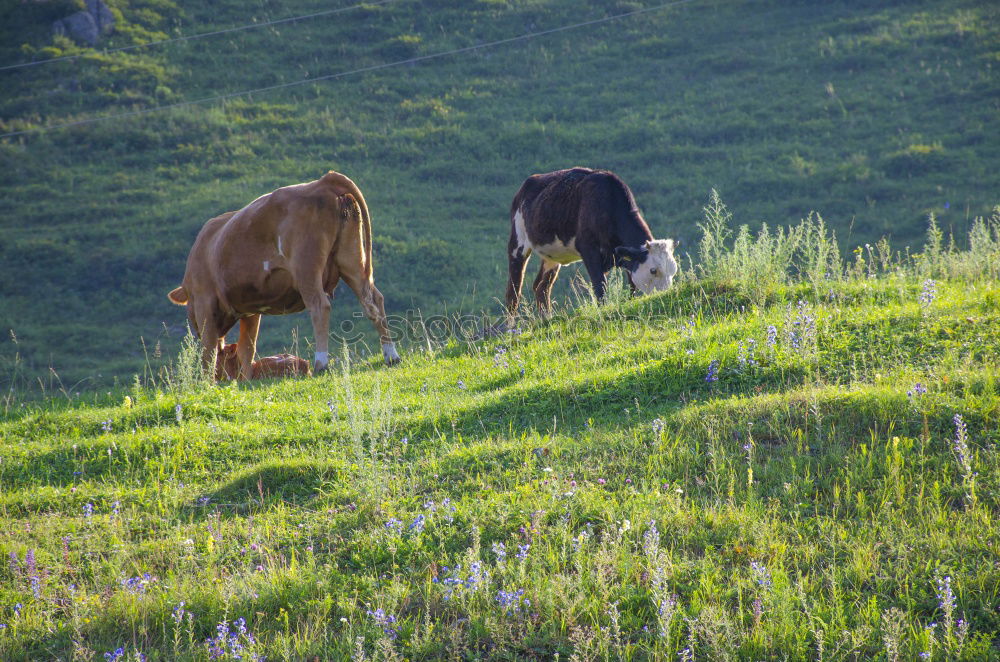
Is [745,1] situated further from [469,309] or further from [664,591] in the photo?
[664,591]

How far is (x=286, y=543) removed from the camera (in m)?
5.49

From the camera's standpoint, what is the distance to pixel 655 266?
505 inches

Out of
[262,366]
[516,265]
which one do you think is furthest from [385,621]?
[516,265]

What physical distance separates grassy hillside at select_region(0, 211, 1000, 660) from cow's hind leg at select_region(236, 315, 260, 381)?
12.0 ft

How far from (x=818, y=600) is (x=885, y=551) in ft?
1.94

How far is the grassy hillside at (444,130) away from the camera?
73.7 ft

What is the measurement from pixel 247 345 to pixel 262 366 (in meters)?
0.40

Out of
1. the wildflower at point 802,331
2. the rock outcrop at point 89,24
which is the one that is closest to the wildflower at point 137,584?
the wildflower at point 802,331

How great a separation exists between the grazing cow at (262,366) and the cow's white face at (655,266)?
15.4ft

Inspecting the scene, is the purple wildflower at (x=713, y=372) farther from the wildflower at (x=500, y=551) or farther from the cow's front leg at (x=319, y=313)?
the cow's front leg at (x=319, y=313)

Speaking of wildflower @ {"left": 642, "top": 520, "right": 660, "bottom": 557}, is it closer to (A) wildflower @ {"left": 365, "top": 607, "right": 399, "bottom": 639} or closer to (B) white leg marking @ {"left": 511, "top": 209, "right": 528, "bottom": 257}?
(A) wildflower @ {"left": 365, "top": 607, "right": 399, "bottom": 639}

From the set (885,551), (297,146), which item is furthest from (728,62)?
(885,551)

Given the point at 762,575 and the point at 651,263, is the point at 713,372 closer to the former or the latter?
the point at 762,575

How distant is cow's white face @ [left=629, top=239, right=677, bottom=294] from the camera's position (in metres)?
12.8
